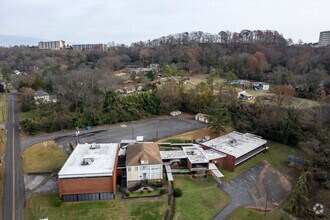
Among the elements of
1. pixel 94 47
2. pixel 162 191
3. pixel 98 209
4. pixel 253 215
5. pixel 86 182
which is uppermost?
pixel 94 47

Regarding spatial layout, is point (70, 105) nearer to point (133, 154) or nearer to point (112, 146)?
point (112, 146)

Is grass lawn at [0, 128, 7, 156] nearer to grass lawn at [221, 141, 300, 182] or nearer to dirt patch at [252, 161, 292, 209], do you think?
grass lawn at [221, 141, 300, 182]

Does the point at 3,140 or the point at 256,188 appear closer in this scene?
the point at 256,188

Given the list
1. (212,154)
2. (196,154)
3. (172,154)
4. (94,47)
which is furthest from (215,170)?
(94,47)

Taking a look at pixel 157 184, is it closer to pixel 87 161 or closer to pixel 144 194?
pixel 144 194

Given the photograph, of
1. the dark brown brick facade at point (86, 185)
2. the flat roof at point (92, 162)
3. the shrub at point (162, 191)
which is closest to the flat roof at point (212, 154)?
the shrub at point (162, 191)

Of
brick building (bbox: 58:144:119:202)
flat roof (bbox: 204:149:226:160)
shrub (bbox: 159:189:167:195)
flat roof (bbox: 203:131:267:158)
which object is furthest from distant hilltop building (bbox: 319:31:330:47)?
brick building (bbox: 58:144:119:202)
